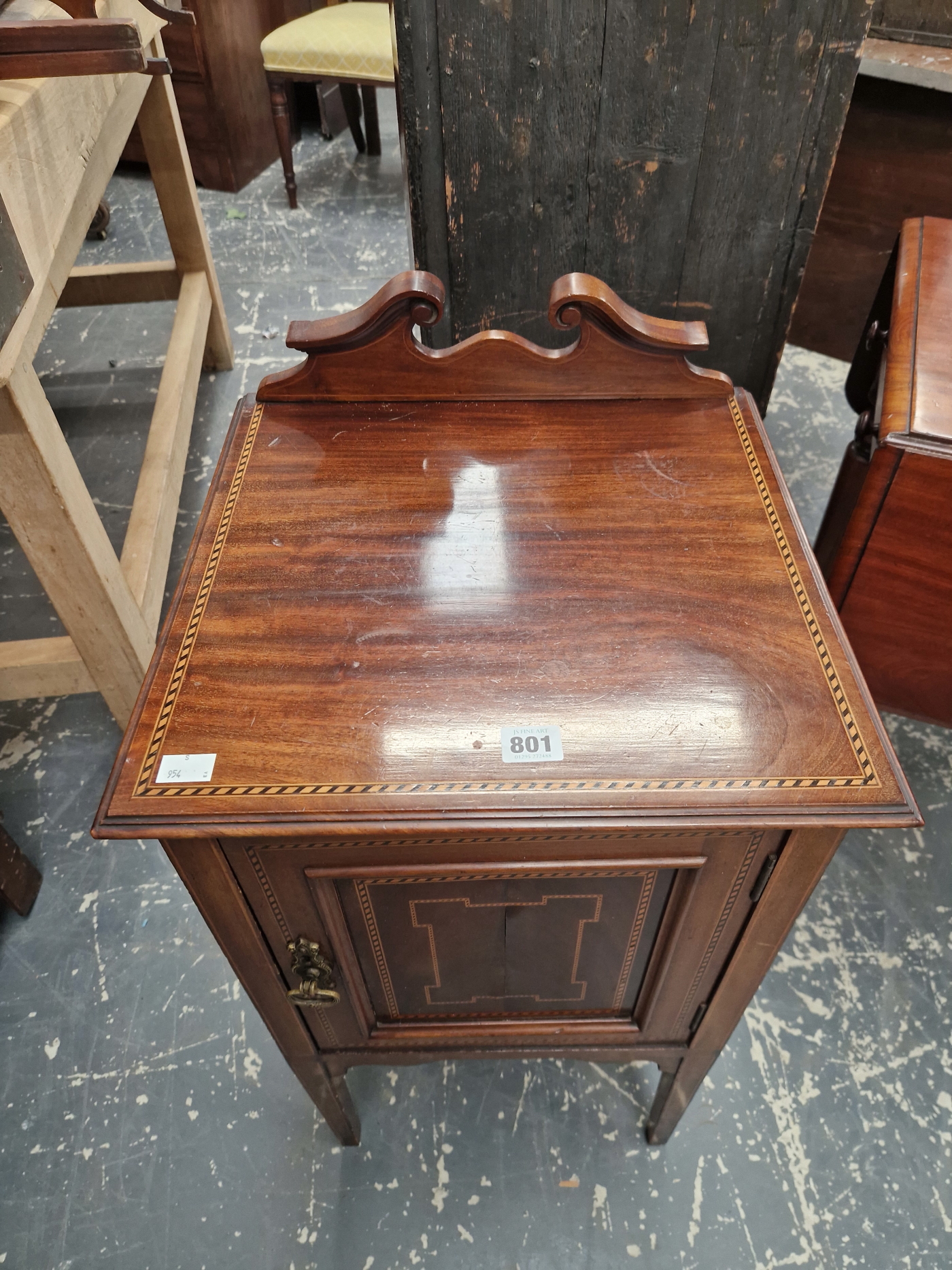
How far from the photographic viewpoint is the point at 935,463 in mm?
1271

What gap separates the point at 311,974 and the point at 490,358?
805 millimetres

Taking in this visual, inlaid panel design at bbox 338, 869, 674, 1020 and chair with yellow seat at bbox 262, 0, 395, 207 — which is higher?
chair with yellow seat at bbox 262, 0, 395, 207

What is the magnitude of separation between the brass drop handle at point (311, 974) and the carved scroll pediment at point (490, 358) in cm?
71

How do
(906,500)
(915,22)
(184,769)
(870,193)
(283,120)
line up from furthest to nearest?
1. (283,120)
2. (870,193)
3. (915,22)
4. (906,500)
5. (184,769)

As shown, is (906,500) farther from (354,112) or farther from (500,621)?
(354,112)

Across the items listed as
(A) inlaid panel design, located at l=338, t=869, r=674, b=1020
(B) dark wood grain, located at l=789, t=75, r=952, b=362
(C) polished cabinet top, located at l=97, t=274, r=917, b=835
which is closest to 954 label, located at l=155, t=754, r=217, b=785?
(C) polished cabinet top, located at l=97, t=274, r=917, b=835

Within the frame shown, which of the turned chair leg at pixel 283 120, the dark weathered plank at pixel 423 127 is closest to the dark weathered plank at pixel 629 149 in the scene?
the dark weathered plank at pixel 423 127

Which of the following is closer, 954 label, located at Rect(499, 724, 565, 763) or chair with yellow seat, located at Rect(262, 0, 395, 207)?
954 label, located at Rect(499, 724, 565, 763)

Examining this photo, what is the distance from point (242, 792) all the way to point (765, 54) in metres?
1.23

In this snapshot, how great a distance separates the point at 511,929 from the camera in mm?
968

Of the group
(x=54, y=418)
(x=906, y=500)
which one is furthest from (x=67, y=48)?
(x=906, y=500)

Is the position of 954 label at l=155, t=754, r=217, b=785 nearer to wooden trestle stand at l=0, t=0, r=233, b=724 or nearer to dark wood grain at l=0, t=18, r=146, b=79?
wooden trestle stand at l=0, t=0, r=233, b=724

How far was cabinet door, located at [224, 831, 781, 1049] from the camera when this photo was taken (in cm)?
81

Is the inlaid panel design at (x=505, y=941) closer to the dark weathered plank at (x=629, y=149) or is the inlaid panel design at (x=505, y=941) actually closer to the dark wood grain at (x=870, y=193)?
the dark weathered plank at (x=629, y=149)
